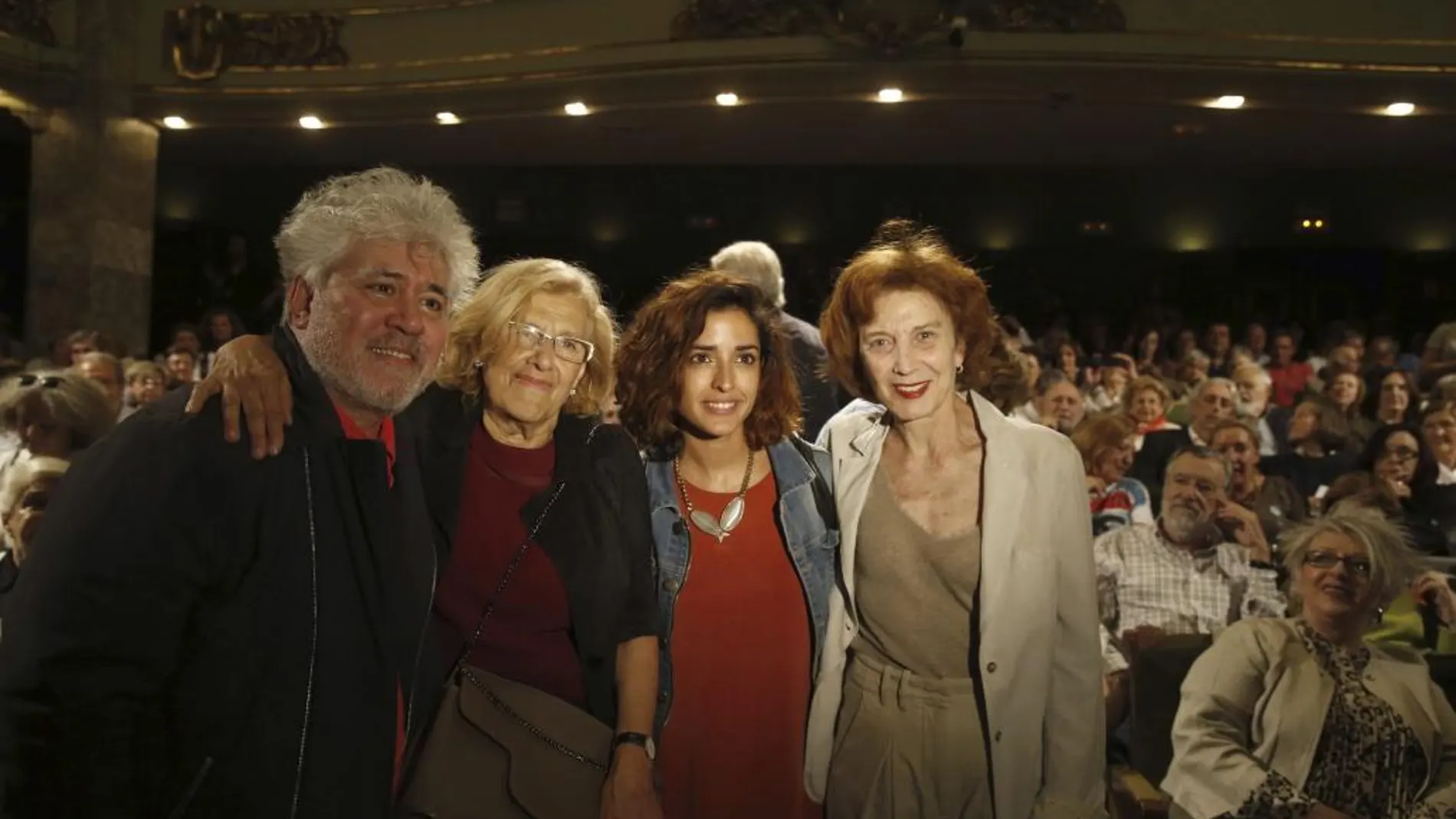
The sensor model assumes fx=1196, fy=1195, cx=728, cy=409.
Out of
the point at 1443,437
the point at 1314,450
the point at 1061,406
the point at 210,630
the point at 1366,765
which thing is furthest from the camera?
the point at 1061,406

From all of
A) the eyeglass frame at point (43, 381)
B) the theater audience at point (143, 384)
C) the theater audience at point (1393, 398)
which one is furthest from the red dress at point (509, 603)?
the theater audience at point (1393, 398)

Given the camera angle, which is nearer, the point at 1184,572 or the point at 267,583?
the point at 267,583

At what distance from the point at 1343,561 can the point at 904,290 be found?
4.24 feet

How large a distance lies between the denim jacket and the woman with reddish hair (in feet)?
0.11

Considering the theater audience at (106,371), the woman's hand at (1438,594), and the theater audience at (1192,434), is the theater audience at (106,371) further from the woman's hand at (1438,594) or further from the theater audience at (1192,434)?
the woman's hand at (1438,594)

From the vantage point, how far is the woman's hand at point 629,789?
1726mm

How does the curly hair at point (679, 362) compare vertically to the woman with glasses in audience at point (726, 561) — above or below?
above

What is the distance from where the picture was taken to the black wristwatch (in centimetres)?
175

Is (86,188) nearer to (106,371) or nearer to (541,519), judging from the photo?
(106,371)

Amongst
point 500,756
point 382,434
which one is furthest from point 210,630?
point 500,756

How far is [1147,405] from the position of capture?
516 centimetres

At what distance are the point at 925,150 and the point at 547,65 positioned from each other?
11.3 ft

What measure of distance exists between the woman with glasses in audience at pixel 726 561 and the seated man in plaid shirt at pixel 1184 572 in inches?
68.5

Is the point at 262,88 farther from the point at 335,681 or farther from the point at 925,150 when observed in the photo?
the point at 335,681
